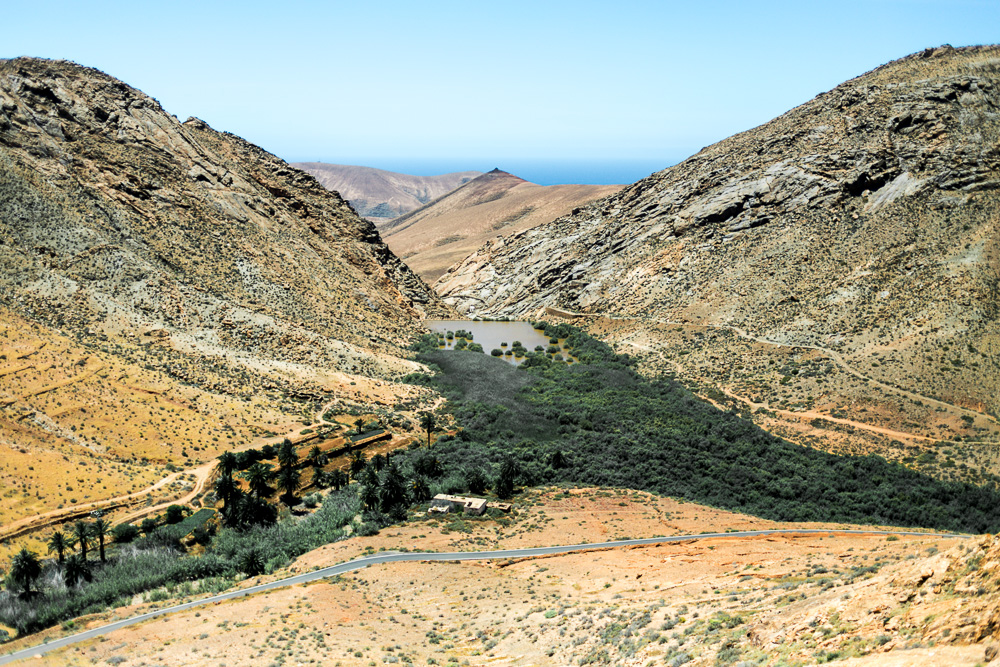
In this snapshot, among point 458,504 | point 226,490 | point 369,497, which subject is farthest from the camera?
point 458,504

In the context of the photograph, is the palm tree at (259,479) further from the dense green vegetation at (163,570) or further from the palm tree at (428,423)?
the palm tree at (428,423)

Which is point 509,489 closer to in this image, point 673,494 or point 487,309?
point 673,494

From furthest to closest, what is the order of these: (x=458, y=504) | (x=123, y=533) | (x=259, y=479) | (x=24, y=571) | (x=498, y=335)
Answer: (x=498, y=335)
(x=458, y=504)
(x=259, y=479)
(x=123, y=533)
(x=24, y=571)

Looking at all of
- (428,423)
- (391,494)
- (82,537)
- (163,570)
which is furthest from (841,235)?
(82,537)

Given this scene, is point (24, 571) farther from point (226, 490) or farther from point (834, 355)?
point (834, 355)

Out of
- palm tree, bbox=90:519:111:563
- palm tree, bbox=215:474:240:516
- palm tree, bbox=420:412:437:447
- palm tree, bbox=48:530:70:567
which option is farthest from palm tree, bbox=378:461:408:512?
palm tree, bbox=48:530:70:567

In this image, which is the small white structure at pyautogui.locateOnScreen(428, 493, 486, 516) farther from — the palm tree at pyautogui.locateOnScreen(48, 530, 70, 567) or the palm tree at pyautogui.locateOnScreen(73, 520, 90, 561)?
the palm tree at pyautogui.locateOnScreen(48, 530, 70, 567)
